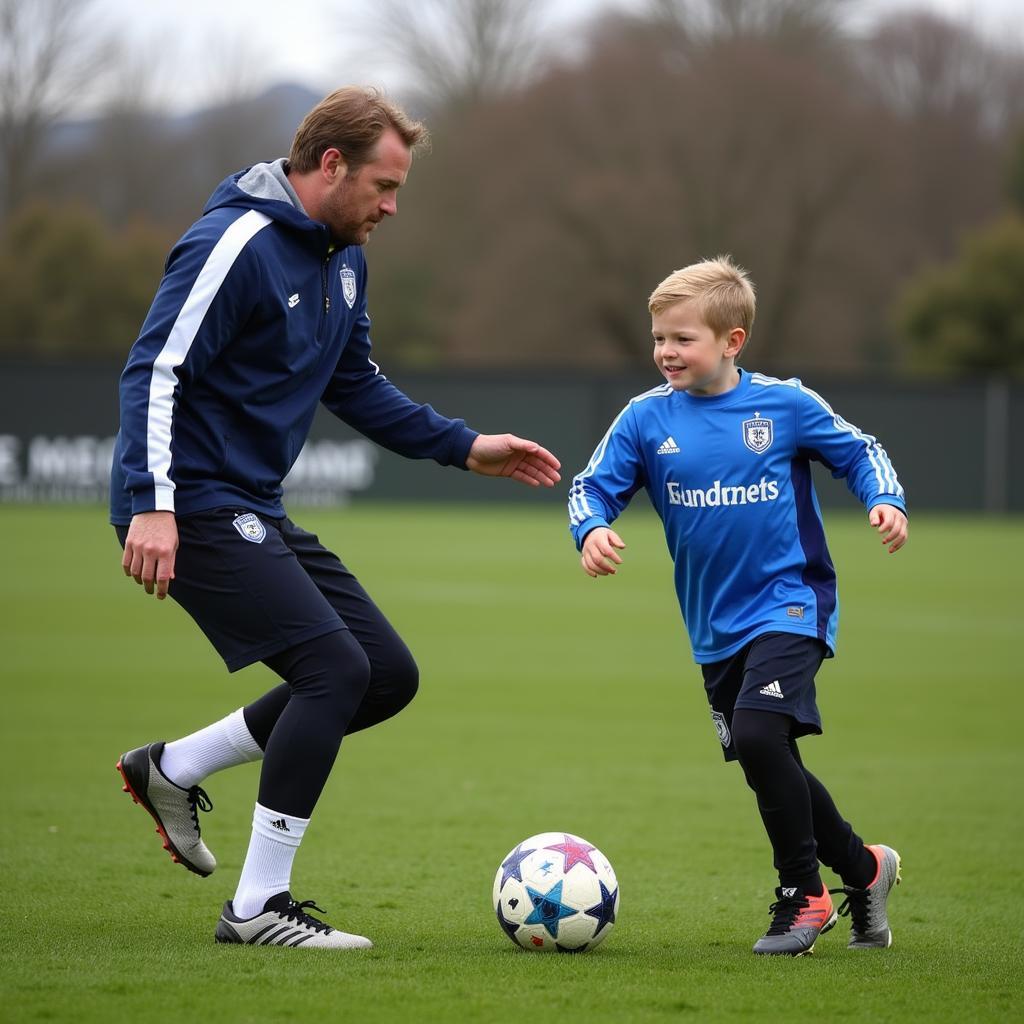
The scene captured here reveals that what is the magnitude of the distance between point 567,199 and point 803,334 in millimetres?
7866

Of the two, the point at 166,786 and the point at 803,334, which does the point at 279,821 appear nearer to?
the point at 166,786

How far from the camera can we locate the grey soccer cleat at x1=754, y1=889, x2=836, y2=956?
4.61m

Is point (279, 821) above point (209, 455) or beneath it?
beneath

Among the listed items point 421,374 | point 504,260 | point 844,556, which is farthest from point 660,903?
point 504,260

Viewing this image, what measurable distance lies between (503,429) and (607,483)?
26.3 m

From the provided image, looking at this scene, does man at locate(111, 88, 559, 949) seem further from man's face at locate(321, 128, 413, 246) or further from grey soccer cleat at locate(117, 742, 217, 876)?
grey soccer cleat at locate(117, 742, 217, 876)

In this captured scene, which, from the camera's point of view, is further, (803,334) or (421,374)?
(803,334)

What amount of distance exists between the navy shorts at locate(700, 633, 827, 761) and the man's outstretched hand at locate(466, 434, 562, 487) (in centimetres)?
89

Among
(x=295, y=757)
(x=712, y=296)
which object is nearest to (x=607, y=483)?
Result: (x=712, y=296)

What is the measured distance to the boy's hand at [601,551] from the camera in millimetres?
4652

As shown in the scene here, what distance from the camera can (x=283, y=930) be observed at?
15.0ft

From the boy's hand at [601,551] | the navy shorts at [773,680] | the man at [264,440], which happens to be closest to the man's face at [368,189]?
the man at [264,440]

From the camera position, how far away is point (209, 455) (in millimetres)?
4668

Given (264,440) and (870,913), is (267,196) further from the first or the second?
(870,913)
